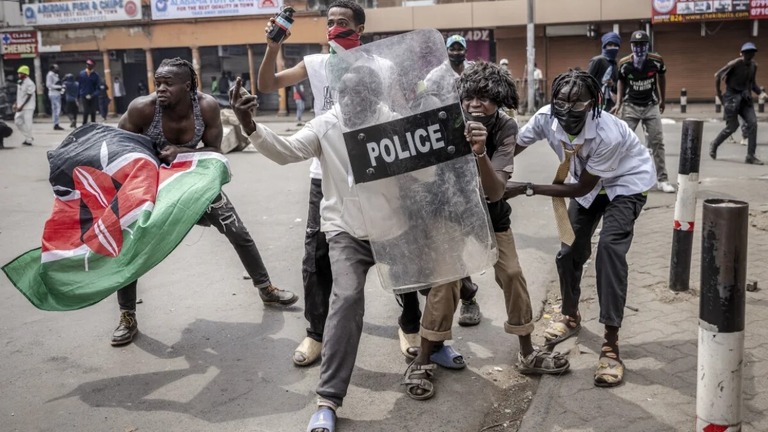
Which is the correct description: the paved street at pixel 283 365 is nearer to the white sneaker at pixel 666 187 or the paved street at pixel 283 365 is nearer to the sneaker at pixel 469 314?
the sneaker at pixel 469 314

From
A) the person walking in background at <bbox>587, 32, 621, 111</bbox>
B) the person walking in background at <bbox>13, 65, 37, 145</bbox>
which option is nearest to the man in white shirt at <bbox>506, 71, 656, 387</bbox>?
the person walking in background at <bbox>587, 32, 621, 111</bbox>

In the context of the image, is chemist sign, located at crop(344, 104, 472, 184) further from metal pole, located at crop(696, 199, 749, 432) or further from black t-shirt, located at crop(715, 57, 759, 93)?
black t-shirt, located at crop(715, 57, 759, 93)

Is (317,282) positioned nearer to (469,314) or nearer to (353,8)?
(469,314)

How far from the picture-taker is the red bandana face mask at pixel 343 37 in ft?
13.1

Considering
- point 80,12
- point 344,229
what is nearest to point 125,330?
point 344,229

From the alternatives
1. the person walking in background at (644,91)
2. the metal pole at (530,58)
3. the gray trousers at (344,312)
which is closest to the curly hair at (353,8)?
the gray trousers at (344,312)

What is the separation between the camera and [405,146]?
10.6 ft

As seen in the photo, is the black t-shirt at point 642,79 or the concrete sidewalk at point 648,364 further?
the black t-shirt at point 642,79

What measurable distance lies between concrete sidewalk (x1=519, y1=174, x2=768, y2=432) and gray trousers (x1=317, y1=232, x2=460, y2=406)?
751 mm

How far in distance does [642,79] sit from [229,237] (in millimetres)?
5466

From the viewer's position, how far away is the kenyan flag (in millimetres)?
3828

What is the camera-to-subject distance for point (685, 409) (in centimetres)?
338

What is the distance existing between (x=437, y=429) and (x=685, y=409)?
3.66 ft

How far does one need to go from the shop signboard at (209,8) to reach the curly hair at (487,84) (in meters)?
25.3
